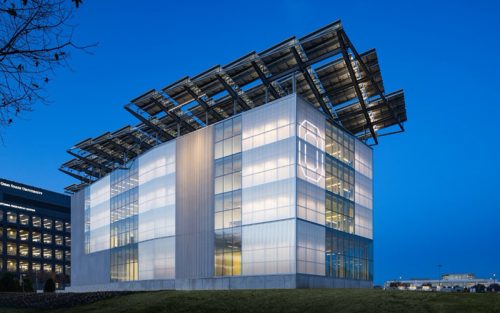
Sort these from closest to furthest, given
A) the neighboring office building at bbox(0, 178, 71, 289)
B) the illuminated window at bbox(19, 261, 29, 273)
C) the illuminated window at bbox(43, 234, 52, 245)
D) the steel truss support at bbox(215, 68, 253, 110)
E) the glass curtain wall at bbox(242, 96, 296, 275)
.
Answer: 1. the glass curtain wall at bbox(242, 96, 296, 275)
2. the steel truss support at bbox(215, 68, 253, 110)
3. the neighboring office building at bbox(0, 178, 71, 289)
4. the illuminated window at bbox(19, 261, 29, 273)
5. the illuminated window at bbox(43, 234, 52, 245)

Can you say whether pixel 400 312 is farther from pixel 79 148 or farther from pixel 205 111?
pixel 79 148

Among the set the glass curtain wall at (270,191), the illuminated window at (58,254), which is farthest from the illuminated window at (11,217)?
the glass curtain wall at (270,191)

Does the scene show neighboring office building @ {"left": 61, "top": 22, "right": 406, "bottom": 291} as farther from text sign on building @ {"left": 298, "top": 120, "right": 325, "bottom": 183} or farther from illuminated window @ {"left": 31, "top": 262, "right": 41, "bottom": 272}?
illuminated window @ {"left": 31, "top": 262, "right": 41, "bottom": 272}

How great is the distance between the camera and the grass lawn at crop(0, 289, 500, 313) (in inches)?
1031

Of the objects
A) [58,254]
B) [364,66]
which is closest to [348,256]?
[364,66]

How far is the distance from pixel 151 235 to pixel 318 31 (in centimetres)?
3010

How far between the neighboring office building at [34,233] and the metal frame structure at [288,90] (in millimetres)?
86074

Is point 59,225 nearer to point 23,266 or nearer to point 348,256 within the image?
point 23,266

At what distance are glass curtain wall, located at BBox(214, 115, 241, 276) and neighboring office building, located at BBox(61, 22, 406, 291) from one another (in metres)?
0.11

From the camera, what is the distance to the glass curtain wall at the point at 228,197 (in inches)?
1906

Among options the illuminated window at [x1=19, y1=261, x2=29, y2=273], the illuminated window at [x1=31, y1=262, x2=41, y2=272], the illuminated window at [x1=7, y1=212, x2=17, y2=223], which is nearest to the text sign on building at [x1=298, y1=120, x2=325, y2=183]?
the illuminated window at [x1=19, y1=261, x2=29, y2=273]

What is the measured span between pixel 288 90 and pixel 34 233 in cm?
11598

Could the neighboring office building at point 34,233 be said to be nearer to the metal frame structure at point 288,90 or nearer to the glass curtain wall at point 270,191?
the metal frame structure at point 288,90

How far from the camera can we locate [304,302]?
30.7 metres
